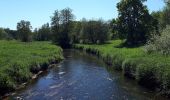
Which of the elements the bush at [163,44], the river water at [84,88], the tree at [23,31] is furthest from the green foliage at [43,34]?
the bush at [163,44]

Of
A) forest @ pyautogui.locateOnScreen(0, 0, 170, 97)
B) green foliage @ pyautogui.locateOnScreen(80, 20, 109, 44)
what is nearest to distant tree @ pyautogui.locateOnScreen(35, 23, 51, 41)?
forest @ pyautogui.locateOnScreen(0, 0, 170, 97)

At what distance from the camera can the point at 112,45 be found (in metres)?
78.1

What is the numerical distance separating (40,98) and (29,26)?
11623 centimetres

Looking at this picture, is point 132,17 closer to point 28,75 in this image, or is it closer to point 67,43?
point 67,43

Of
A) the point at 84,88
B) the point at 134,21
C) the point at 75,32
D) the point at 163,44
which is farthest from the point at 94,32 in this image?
the point at 84,88

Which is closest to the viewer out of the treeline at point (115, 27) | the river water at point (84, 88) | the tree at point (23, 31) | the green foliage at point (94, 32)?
the river water at point (84, 88)

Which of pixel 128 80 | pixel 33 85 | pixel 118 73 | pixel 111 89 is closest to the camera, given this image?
pixel 111 89

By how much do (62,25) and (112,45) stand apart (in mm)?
39940

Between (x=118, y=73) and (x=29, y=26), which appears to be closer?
(x=118, y=73)

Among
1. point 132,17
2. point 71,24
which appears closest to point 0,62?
point 132,17

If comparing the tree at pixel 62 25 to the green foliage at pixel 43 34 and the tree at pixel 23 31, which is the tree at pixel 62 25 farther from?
the green foliage at pixel 43 34

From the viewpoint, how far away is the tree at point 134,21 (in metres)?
76.1

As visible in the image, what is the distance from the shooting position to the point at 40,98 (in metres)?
25.2

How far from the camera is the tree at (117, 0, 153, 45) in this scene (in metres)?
76.1
